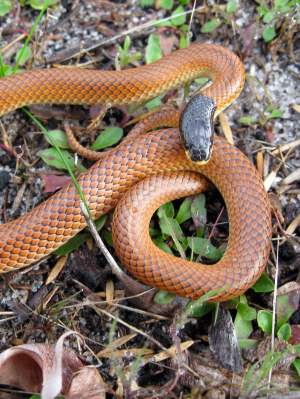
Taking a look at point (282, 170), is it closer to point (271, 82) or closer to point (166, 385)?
point (271, 82)

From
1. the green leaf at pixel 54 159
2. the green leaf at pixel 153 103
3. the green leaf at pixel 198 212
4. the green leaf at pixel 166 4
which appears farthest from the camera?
the green leaf at pixel 166 4

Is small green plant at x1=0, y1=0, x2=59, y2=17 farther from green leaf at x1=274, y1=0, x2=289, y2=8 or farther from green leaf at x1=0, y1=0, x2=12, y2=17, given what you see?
green leaf at x1=274, y1=0, x2=289, y2=8

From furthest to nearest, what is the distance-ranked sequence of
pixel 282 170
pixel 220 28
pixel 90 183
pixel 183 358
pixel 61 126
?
1. pixel 220 28
2. pixel 61 126
3. pixel 282 170
4. pixel 90 183
5. pixel 183 358

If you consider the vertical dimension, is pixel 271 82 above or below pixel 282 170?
above

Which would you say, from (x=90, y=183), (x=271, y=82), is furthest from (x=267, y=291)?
(x=271, y=82)

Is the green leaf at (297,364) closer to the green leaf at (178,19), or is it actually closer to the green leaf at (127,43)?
the green leaf at (127,43)

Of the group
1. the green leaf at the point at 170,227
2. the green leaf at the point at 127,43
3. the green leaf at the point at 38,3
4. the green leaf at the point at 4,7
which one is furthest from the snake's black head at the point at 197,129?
the green leaf at the point at 4,7
